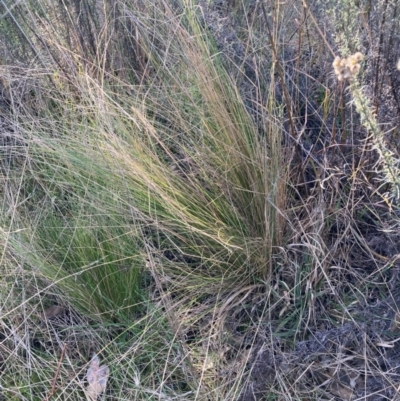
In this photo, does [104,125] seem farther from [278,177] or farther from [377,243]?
[377,243]

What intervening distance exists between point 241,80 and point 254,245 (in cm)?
59

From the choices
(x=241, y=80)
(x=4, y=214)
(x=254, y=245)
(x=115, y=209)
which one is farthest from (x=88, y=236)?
(x=241, y=80)

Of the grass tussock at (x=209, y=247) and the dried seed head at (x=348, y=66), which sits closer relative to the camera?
the dried seed head at (x=348, y=66)

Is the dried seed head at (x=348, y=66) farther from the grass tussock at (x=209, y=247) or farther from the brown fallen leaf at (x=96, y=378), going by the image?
the brown fallen leaf at (x=96, y=378)

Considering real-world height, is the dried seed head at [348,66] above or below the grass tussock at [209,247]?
above

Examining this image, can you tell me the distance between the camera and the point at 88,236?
5.00ft

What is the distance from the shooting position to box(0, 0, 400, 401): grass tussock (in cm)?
135

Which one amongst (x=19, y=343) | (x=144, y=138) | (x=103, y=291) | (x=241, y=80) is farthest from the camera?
(x=241, y=80)

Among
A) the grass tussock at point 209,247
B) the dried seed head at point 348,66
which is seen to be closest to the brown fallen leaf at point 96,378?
the grass tussock at point 209,247

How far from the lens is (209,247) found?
1.53 metres

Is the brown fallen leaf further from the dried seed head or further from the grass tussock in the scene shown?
the dried seed head

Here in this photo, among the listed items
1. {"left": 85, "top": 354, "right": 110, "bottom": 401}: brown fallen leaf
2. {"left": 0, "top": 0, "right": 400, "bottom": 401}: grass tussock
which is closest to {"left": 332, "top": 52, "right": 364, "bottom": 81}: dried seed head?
{"left": 0, "top": 0, "right": 400, "bottom": 401}: grass tussock

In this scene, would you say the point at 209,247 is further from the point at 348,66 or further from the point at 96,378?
the point at 348,66

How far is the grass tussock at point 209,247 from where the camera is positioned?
1.35 meters
